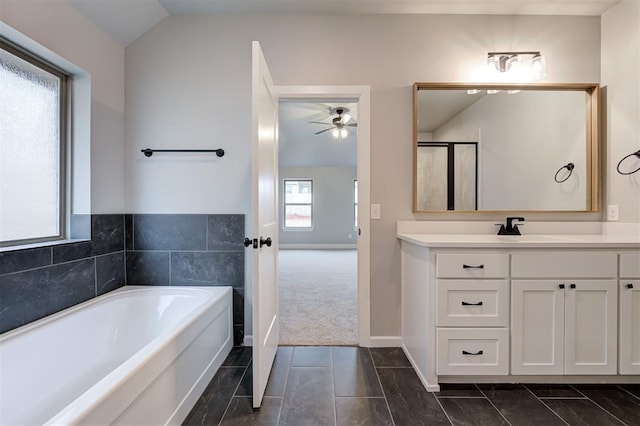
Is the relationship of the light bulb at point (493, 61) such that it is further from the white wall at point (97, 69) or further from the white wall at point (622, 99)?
the white wall at point (97, 69)

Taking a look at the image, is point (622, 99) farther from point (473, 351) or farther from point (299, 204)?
point (299, 204)

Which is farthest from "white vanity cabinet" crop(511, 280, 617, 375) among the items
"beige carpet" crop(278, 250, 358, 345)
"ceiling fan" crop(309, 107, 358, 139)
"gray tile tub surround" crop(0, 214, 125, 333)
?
"ceiling fan" crop(309, 107, 358, 139)

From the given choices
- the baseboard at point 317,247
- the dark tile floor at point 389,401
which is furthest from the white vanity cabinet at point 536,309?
the baseboard at point 317,247

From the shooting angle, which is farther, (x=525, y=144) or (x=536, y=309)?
(x=525, y=144)

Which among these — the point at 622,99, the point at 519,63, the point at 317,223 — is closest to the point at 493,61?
the point at 519,63

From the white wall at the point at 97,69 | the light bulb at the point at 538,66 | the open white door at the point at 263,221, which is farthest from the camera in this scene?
the light bulb at the point at 538,66

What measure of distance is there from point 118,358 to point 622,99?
148 inches

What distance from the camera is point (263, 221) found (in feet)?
5.31

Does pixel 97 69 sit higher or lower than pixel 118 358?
higher

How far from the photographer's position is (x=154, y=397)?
3.78ft

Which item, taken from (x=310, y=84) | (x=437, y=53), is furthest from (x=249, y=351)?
(x=437, y=53)

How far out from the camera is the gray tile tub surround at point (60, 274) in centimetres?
138

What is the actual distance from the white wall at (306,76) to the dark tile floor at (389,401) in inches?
21.7

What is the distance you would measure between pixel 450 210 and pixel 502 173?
50 centimetres
